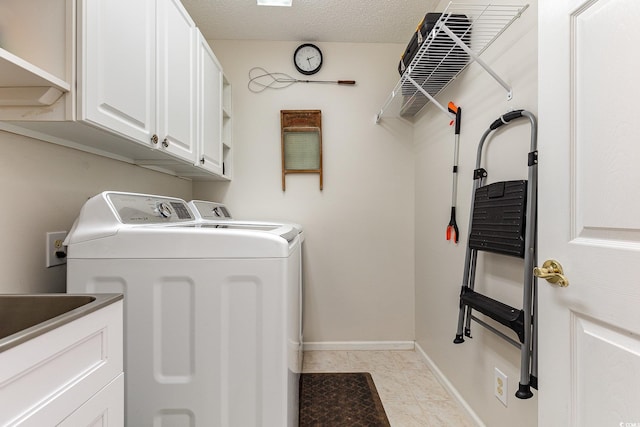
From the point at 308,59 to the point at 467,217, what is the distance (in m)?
1.78

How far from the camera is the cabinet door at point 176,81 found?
4.70 feet

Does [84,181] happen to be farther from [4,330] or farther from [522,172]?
[522,172]

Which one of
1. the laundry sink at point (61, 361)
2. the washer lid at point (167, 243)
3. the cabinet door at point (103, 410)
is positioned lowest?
the cabinet door at point (103, 410)

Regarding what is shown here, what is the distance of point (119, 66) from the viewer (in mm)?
1127

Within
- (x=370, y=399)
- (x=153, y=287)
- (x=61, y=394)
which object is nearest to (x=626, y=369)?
(x=61, y=394)

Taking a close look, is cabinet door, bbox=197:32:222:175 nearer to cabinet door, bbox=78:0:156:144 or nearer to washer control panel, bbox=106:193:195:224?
washer control panel, bbox=106:193:195:224

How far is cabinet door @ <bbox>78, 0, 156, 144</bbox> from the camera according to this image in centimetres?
97

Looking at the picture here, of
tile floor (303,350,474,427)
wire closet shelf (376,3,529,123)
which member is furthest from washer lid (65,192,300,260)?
tile floor (303,350,474,427)

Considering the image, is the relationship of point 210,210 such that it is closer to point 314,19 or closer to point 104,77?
point 104,77

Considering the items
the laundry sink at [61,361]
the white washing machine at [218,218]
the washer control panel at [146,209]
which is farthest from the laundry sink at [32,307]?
the white washing machine at [218,218]

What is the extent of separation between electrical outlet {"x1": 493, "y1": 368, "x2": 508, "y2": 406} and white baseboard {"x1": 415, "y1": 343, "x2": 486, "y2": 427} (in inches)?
10.9

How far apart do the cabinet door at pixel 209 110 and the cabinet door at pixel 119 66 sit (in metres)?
0.52

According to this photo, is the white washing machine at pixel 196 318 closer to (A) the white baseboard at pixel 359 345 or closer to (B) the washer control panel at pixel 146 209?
(B) the washer control panel at pixel 146 209

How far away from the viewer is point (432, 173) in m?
2.25
